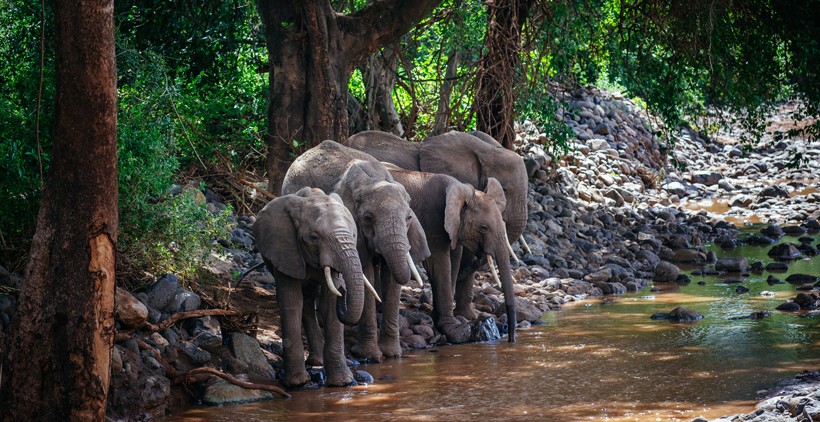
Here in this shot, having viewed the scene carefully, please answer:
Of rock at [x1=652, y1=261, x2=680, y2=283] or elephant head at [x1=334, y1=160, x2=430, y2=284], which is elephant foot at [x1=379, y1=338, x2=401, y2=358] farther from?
rock at [x1=652, y1=261, x2=680, y2=283]

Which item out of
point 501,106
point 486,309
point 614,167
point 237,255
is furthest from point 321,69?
point 614,167

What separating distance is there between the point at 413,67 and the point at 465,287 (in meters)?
8.02

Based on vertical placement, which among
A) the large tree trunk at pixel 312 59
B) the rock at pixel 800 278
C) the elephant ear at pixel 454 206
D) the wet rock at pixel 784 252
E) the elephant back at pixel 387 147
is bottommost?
the rock at pixel 800 278

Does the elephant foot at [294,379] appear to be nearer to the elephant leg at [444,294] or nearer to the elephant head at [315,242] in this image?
the elephant head at [315,242]

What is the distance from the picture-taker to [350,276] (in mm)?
8945

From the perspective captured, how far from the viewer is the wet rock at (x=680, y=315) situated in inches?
489

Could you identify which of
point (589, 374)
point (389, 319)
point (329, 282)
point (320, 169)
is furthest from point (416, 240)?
point (589, 374)

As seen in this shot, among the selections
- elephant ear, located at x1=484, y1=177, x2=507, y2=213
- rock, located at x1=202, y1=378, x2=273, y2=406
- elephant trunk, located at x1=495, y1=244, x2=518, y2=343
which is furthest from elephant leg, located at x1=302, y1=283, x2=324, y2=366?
elephant ear, located at x1=484, y1=177, x2=507, y2=213

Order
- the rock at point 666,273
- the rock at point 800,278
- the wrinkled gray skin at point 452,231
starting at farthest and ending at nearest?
the rock at point 666,273
the rock at point 800,278
the wrinkled gray skin at point 452,231

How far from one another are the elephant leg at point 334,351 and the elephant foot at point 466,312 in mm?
3227

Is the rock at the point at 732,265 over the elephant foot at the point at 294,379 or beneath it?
over

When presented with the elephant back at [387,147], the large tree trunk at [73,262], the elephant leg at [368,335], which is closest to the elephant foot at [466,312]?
the elephant back at [387,147]

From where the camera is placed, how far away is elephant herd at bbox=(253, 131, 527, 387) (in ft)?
30.2

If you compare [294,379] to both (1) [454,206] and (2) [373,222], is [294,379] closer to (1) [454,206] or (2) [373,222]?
(2) [373,222]
